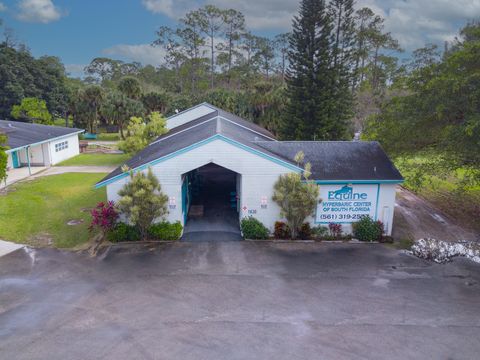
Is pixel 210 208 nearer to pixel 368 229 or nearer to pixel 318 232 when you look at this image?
pixel 318 232

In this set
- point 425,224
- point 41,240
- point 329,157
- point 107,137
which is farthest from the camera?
point 107,137

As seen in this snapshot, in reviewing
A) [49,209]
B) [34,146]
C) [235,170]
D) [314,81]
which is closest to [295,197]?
[235,170]

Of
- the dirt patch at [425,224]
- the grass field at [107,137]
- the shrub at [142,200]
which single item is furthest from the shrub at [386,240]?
the grass field at [107,137]

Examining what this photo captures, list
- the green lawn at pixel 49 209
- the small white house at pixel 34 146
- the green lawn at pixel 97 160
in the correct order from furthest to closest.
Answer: the green lawn at pixel 97 160, the small white house at pixel 34 146, the green lawn at pixel 49 209

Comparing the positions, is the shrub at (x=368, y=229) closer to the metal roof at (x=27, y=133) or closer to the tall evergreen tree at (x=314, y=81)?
the tall evergreen tree at (x=314, y=81)

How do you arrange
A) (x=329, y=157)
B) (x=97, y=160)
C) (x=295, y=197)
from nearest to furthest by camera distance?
(x=295, y=197) → (x=329, y=157) → (x=97, y=160)

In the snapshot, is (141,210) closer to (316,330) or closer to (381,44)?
(316,330)
